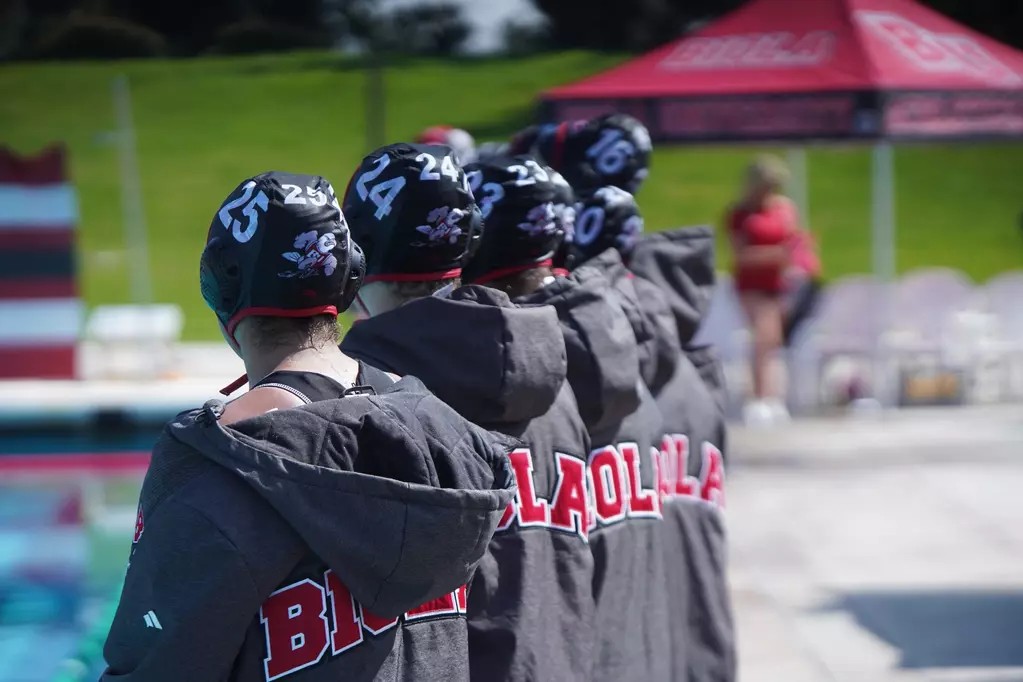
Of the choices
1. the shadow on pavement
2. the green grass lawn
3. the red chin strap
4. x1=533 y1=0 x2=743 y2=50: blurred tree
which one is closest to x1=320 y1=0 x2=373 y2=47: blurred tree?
the green grass lawn

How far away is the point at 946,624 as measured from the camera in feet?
18.1

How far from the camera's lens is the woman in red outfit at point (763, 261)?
930 centimetres

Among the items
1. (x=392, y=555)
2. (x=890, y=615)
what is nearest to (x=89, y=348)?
(x=890, y=615)

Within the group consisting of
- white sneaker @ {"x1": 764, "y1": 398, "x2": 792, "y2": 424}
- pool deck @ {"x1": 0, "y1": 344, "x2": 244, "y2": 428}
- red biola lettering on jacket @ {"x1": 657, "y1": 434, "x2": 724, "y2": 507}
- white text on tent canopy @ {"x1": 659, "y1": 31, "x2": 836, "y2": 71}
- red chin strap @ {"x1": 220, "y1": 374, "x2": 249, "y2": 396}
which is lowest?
white sneaker @ {"x1": 764, "y1": 398, "x2": 792, "y2": 424}

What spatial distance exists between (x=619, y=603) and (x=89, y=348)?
36.6ft

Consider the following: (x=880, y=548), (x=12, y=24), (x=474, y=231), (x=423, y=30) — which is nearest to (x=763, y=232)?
(x=880, y=548)

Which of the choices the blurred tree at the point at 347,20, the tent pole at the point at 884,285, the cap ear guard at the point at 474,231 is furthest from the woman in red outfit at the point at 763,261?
the blurred tree at the point at 347,20

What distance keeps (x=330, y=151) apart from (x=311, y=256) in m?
23.9

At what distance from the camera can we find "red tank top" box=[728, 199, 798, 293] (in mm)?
9297

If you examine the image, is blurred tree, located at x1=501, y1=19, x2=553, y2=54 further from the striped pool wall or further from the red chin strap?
the red chin strap

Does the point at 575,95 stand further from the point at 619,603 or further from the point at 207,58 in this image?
the point at 207,58

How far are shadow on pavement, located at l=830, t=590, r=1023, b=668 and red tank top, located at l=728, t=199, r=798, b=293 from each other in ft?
12.5

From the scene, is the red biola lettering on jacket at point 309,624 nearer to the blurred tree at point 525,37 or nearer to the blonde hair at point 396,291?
the blonde hair at point 396,291

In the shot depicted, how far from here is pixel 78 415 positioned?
9.38 metres
